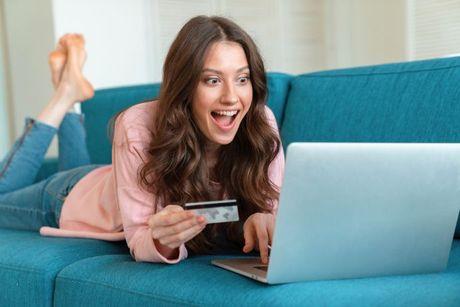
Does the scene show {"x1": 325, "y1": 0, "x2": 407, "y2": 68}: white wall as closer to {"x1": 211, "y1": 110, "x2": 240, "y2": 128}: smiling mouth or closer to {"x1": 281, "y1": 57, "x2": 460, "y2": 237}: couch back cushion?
{"x1": 281, "y1": 57, "x2": 460, "y2": 237}: couch back cushion

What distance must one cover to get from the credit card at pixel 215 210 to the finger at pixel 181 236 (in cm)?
3

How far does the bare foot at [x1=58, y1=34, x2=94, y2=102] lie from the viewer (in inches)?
106

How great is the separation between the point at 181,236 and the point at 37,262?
1.65 feet

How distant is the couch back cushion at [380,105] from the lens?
1.75m

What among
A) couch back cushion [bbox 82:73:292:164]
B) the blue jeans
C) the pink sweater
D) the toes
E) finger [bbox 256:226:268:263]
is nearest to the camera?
finger [bbox 256:226:268:263]

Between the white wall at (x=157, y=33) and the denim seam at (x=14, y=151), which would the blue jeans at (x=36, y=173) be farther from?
the white wall at (x=157, y=33)

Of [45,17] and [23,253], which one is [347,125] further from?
[45,17]

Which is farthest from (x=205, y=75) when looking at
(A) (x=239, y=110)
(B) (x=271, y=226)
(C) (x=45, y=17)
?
(C) (x=45, y=17)

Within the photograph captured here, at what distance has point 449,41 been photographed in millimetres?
3668

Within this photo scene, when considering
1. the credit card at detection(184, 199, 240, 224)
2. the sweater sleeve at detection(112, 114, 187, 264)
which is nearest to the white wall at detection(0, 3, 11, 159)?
the sweater sleeve at detection(112, 114, 187, 264)

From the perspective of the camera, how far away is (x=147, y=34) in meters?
3.89

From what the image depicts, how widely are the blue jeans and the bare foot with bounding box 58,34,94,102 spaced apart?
0.28 feet

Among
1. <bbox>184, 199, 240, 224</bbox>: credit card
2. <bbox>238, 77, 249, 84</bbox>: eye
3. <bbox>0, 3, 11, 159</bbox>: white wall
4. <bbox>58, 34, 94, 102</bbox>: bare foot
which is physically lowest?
Result: <bbox>0, 3, 11, 159</bbox>: white wall

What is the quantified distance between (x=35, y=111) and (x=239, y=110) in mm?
2494
